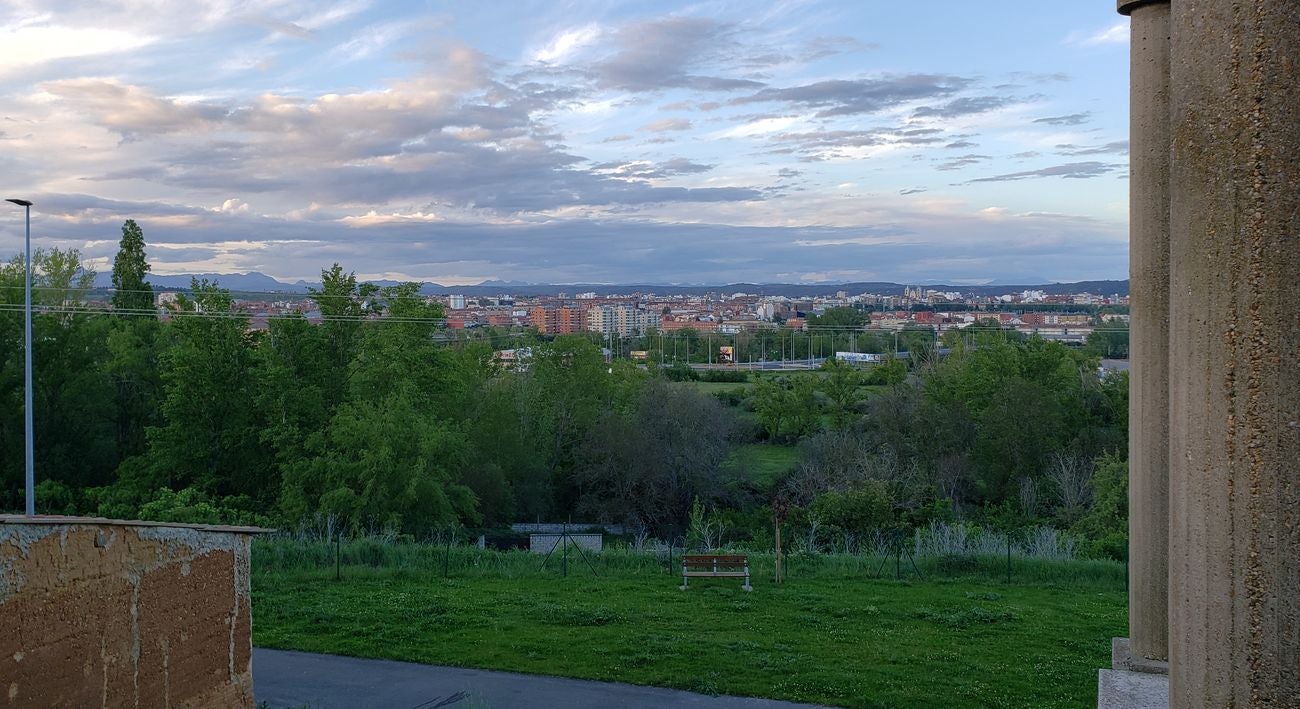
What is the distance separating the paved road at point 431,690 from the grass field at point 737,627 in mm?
375

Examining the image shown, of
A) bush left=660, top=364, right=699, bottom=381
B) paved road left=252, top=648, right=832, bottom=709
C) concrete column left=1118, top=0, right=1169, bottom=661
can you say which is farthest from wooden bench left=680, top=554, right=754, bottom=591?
bush left=660, top=364, right=699, bottom=381

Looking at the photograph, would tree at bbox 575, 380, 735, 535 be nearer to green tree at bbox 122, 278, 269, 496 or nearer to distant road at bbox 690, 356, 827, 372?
green tree at bbox 122, 278, 269, 496

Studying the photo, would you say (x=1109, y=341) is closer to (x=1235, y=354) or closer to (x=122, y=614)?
(x=122, y=614)

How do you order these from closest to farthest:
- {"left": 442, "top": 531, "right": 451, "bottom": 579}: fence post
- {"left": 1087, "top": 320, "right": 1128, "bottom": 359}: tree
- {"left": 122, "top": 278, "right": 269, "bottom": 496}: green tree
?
{"left": 442, "top": 531, "right": 451, "bottom": 579}: fence post, {"left": 122, "top": 278, "right": 269, "bottom": 496}: green tree, {"left": 1087, "top": 320, "right": 1128, "bottom": 359}: tree

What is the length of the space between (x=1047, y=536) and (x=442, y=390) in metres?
26.6

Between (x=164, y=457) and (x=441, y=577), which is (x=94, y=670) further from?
(x=164, y=457)

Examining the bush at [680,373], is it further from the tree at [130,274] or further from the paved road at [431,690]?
the paved road at [431,690]

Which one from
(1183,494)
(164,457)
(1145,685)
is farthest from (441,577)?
(164,457)

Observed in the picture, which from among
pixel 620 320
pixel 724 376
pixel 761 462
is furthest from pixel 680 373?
pixel 761 462

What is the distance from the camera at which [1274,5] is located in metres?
2.81

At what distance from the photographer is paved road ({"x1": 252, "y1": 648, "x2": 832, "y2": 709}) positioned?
13688mm

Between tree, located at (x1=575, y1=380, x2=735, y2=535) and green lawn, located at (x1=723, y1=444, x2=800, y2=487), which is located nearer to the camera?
tree, located at (x1=575, y1=380, x2=735, y2=535)

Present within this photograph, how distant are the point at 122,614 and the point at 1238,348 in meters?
7.31

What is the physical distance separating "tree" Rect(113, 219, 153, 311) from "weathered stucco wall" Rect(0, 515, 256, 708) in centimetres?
4770
